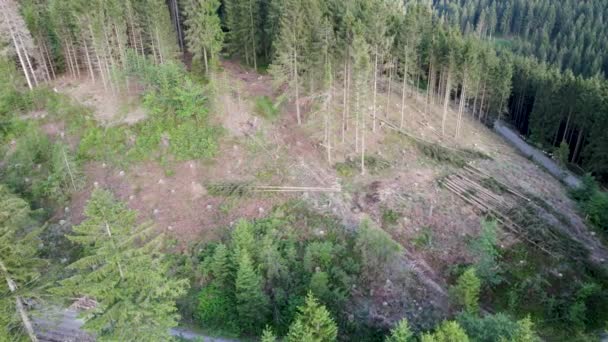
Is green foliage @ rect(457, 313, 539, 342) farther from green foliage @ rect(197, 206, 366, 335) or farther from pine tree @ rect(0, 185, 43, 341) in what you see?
pine tree @ rect(0, 185, 43, 341)

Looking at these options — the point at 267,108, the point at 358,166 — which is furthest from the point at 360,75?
the point at 267,108

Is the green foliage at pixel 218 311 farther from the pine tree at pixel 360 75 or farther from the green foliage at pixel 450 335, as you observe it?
the pine tree at pixel 360 75

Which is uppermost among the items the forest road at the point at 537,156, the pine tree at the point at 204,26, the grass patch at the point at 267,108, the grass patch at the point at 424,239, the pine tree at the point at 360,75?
the pine tree at the point at 204,26

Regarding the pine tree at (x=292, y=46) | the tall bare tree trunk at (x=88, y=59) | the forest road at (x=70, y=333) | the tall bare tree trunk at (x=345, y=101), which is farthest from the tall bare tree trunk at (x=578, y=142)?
the tall bare tree trunk at (x=88, y=59)

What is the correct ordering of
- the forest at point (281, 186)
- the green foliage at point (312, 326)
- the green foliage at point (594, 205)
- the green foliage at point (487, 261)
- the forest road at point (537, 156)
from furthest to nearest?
the forest road at point (537, 156) → the green foliage at point (594, 205) → the green foliage at point (487, 261) → the forest at point (281, 186) → the green foliage at point (312, 326)

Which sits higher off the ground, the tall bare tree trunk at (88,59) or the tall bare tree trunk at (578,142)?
the tall bare tree trunk at (88,59)

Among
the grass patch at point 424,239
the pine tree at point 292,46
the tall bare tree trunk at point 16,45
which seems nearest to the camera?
the grass patch at point 424,239
